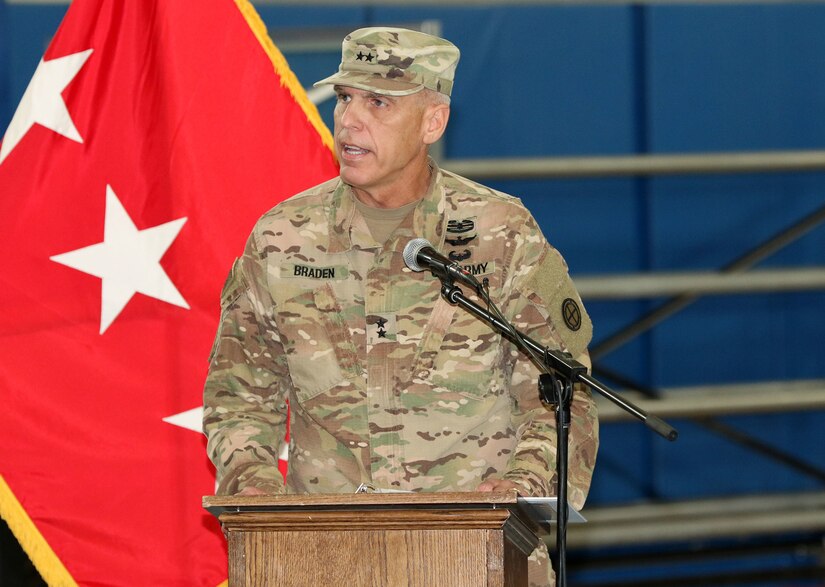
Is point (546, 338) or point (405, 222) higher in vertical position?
point (405, 222)

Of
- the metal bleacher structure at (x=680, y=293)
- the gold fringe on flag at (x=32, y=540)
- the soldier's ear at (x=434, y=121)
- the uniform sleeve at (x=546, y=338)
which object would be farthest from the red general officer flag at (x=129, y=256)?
the metal bleacher structure at (x=680, y=293)

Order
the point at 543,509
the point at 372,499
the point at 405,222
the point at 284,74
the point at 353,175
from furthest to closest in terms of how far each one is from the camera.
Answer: the point at 284,74 → the point at 405,222 → the point at 353,175 → the point at 543,509 → the point at 372,499

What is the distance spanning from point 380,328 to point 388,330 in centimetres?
2

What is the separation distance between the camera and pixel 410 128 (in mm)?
2549

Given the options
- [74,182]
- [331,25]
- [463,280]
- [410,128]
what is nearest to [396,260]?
[410,128]

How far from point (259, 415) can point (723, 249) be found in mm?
3035

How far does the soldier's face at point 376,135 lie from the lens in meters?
2.49

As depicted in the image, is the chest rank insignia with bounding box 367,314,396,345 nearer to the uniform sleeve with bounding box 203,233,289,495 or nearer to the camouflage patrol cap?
the uniform sleeve with bounding box 203,233,289,495

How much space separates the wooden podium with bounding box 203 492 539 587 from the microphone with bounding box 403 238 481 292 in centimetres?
37

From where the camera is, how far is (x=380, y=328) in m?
2.52

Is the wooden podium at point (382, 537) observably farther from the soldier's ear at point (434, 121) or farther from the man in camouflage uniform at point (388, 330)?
the soldier's ear at point (434, 121)

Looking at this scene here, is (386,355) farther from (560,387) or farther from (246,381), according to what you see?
(560,387)

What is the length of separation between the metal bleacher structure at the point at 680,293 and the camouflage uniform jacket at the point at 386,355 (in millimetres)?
1971

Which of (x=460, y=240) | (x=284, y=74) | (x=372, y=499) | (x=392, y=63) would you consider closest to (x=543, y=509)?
(x=372, y=499)
